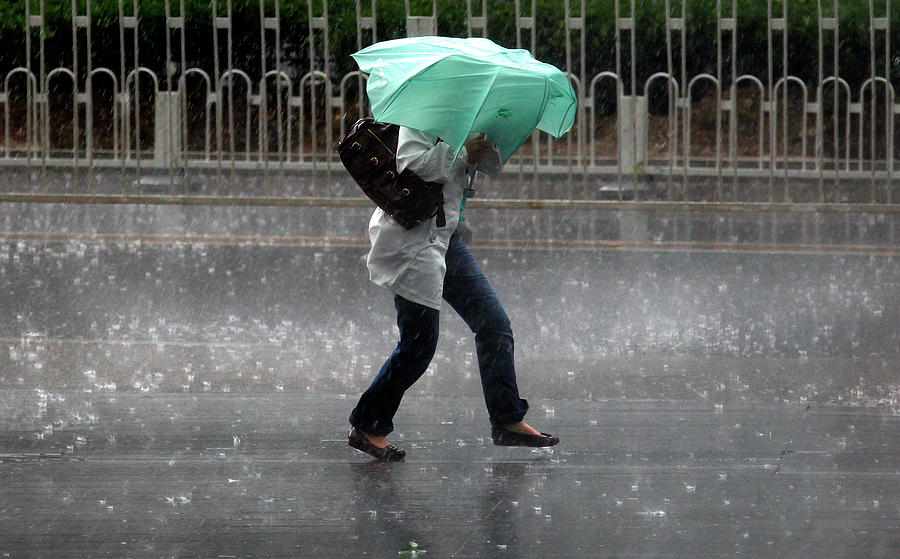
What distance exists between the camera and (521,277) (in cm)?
1044

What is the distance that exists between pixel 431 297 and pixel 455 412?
1.14 meters

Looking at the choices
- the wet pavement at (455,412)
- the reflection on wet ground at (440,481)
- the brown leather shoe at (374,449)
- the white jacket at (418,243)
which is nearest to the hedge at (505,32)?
the wet pavement at (455,412)

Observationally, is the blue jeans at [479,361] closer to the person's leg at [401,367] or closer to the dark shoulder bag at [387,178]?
the person's leg at [401,367]

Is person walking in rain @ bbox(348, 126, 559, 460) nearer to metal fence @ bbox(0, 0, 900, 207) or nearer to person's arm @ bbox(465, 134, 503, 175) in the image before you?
person's arm @ bbox(465, 134, 503, 175)

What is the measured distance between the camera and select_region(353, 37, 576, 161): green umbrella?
213 inches

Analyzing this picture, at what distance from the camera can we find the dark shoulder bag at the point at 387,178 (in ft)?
18.1

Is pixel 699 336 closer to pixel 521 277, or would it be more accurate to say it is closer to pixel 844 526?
pixel 521 277

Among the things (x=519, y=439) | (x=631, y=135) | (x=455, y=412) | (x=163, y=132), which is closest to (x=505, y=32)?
(x=631, y=135)

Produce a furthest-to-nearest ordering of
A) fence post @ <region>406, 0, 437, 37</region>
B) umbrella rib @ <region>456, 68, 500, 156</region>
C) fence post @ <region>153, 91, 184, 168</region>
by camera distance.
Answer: fence post @ <region>153, 91, 184, 168</region>, fence post @ <region>406, 0, 437, 37</region>, umbrella rib @ <region>456, 68, 500, 156</region>

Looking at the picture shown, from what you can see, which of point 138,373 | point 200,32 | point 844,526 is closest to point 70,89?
point 200,32

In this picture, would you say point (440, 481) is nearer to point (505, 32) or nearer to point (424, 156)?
point (424, 156)

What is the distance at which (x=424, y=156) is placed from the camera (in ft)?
18.0

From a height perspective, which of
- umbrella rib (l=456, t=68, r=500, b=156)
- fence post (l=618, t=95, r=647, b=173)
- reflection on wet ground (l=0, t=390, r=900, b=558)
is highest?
fence post (l=618, t=95, r=647, b=173)

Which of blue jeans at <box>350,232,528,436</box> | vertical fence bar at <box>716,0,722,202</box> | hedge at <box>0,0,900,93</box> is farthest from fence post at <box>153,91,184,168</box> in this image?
blue jeans at <box>350,232,528,436</box>
